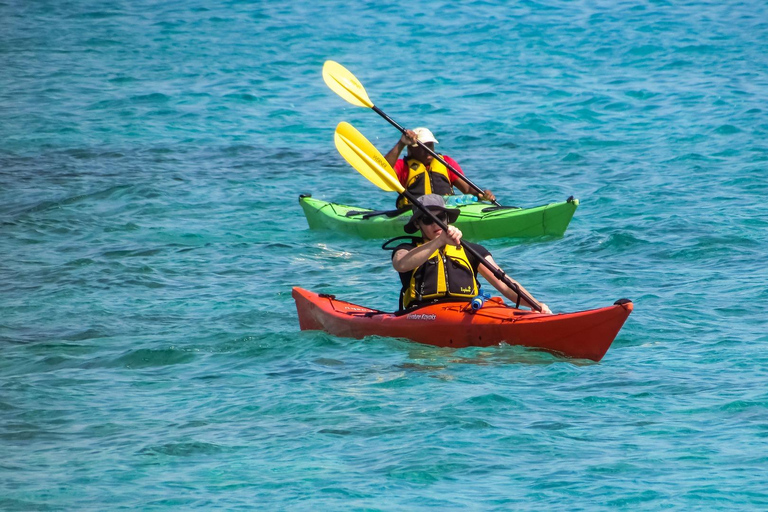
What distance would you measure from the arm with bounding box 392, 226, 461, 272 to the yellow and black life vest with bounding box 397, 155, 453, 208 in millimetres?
3367

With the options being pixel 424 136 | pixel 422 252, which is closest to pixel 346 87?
pixel 424 136

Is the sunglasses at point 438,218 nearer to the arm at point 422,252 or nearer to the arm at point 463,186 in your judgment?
the arm at point 422,252

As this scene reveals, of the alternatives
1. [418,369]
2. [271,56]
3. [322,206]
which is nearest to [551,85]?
[271,56]

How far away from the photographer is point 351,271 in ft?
34.4

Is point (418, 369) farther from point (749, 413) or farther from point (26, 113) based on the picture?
point (26, 113)

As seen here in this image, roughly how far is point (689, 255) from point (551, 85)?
10828 millimetres

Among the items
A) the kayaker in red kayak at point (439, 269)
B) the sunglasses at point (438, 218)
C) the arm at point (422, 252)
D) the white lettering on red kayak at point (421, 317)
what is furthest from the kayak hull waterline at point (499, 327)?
the sunglasses at point (438, 218)

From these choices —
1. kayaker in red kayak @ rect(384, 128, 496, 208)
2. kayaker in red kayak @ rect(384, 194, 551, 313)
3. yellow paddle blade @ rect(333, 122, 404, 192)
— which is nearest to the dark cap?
kayaker in red kayak @ rect(384, 194, 551, 313)

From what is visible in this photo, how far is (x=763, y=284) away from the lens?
9.15 meters

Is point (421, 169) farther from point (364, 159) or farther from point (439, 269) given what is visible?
point (439, 269)

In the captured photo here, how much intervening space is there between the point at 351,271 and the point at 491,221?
158cm

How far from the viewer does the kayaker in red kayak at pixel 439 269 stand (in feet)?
23.6

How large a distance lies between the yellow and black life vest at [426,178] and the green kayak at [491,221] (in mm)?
573

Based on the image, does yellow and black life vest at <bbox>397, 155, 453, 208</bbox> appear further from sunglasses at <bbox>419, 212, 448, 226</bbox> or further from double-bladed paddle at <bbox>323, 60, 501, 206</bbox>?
sunglasses at <bbox>419, 212, 448, 226</bbox>
